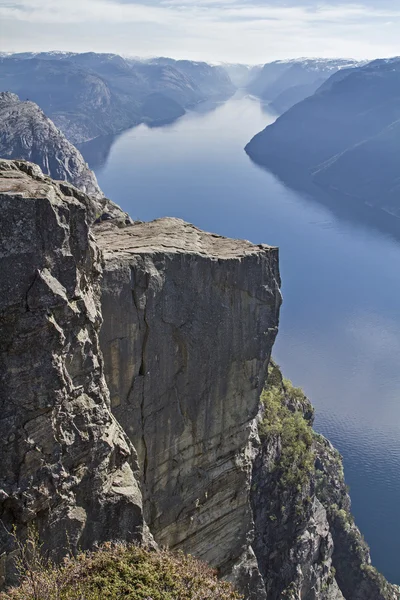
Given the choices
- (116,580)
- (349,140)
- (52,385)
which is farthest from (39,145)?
(349,140)

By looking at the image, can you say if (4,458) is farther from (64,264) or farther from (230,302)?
(230,302)

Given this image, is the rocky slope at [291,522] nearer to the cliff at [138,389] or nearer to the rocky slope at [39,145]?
the cliff at [138,389]

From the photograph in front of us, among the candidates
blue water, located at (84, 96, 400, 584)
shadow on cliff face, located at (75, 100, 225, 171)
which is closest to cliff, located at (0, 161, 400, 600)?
blue water, located at (84, 96, 400, 584)

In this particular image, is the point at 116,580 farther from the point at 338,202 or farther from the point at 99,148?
the point at 99,148

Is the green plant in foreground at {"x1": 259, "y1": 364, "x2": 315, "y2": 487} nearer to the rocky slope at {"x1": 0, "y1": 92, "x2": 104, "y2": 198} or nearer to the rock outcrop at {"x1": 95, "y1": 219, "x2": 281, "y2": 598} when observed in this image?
the rock outcrop at {"x1": 95, "y1": 219, "x2": 281, "y2": 598}

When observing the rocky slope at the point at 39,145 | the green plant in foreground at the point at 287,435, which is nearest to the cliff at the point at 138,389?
the green plant in foreground at the point at 287,435

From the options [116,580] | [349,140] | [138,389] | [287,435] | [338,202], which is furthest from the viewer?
[349,140]
